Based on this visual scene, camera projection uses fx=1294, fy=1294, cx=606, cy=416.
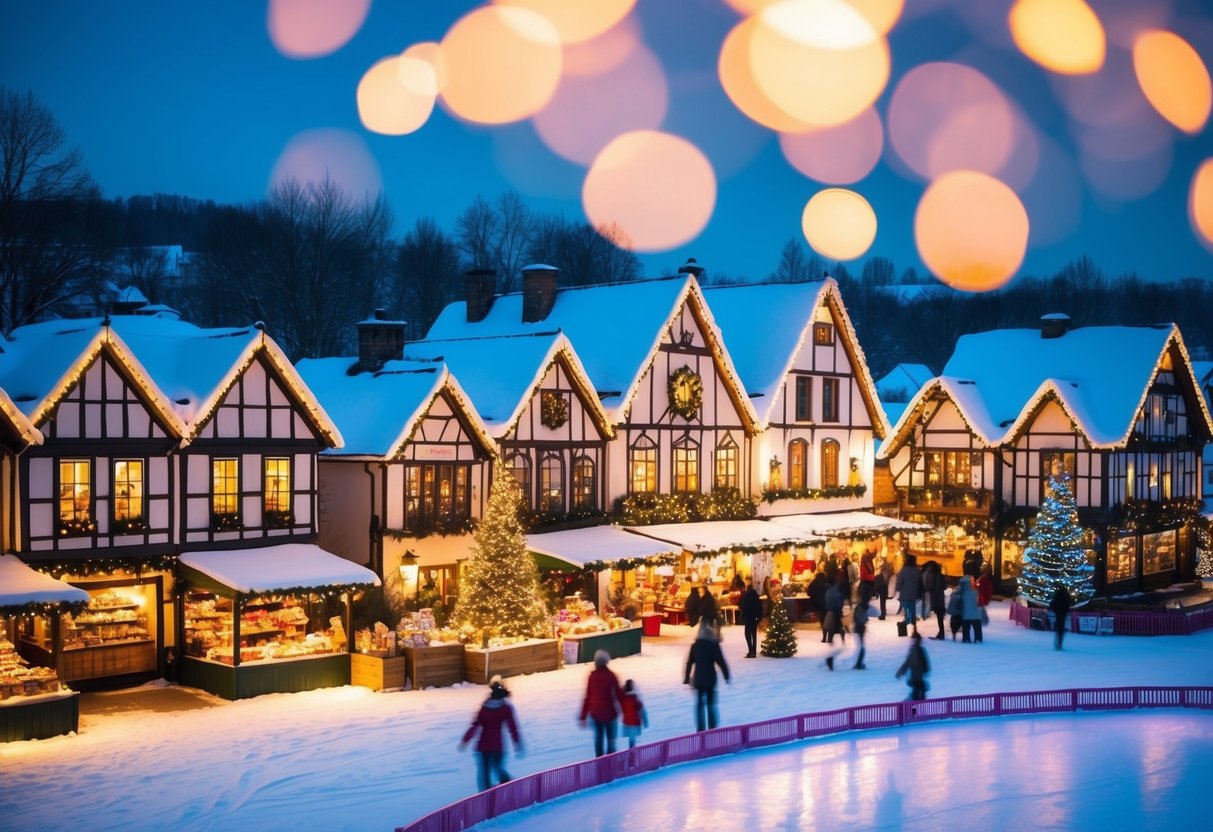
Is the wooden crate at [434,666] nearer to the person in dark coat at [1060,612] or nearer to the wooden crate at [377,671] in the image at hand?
the wooden crate at [377,671]

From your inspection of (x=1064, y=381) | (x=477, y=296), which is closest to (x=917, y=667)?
(x=477, y=296)

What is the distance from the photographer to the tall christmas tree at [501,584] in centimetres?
2388

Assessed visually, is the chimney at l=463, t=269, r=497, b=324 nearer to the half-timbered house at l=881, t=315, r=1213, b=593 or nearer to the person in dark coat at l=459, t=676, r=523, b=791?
the half-timbered house at l=881, t=315, r=1213, b=593

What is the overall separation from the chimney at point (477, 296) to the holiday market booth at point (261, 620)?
13.1 meters

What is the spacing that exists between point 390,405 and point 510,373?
3550 mm

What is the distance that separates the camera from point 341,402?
2859cm

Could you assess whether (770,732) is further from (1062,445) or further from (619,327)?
(1062,445)

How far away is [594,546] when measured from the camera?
2847 centimetres

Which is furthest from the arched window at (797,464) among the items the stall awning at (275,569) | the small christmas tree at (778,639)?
the stall awning at (275,569)

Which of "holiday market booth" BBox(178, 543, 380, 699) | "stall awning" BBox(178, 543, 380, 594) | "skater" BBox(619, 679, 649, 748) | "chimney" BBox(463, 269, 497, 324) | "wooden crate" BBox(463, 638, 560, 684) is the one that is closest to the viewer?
"skater" BBox(619, 679, 649, 748)

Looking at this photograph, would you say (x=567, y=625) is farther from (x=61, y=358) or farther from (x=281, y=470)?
(x=61, y=358)

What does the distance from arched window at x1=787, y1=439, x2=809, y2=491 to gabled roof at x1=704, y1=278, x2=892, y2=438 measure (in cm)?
215

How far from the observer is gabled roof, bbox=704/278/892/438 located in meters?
35.5

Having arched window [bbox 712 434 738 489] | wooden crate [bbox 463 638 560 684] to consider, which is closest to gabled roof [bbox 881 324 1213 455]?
arched window [bbox 712 434 738 489]
